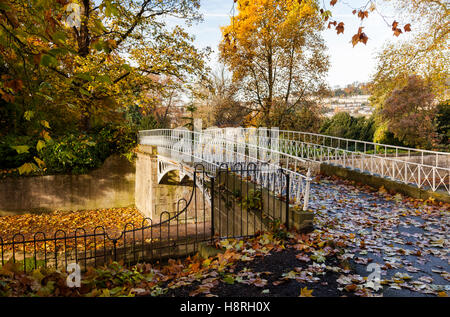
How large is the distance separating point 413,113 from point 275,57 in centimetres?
1020

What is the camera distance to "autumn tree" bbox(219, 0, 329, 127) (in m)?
18.1

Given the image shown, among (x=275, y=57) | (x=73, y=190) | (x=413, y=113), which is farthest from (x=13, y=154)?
(x=413, y=113)

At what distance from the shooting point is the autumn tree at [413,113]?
19500mm

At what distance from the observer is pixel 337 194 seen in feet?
31.7

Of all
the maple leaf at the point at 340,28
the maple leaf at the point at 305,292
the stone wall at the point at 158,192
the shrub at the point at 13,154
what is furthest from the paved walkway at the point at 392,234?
the shrub at the point at 13,154

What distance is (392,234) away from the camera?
6.05m

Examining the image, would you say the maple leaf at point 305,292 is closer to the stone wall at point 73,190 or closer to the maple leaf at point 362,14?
the maple leaf at point 362,14

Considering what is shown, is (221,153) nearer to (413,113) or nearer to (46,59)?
(46,59)

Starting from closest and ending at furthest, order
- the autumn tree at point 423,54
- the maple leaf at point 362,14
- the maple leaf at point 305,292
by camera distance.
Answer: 1. the maple leaf at point 305,292
2. the maple leaf at point 362,14
3. the autumn tree at point 423,54

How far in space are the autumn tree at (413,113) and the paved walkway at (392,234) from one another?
1271 centimetres

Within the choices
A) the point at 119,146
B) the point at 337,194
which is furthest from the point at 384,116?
the point at 119,146

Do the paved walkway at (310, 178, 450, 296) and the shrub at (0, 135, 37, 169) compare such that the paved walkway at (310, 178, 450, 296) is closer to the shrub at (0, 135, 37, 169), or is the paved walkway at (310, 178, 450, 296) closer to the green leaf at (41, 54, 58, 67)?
the green leaf at (41, 54, 58, 67)

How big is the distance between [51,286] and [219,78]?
27673mm
